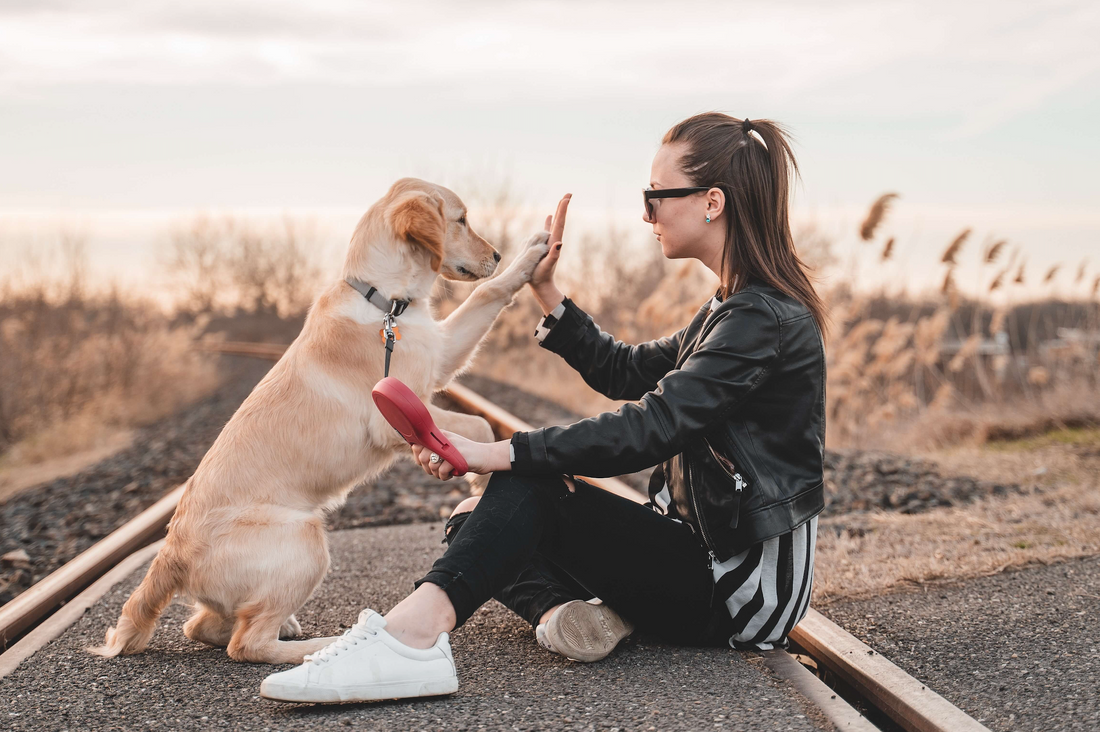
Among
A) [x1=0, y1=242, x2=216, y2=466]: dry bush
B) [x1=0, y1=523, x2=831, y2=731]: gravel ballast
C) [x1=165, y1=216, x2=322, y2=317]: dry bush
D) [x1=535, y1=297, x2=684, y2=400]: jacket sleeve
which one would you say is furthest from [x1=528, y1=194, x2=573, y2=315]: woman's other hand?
[x1=165, y1=216, x2=322, y2=317]: dry bush

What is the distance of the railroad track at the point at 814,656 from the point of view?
2.35 metres

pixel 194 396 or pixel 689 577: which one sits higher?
pixel 689 577

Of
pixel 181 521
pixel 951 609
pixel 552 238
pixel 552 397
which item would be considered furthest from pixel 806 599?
pixel 552 397

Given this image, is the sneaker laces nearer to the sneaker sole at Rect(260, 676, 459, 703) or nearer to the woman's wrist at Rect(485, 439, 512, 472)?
the sneaker sole at Rect(260, 676, 459, 703)

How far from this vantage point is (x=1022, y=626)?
303cm

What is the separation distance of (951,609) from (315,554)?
236cm

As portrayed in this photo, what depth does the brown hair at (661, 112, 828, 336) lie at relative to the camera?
9.16 feet

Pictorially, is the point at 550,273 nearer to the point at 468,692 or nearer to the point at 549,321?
the point at 549,321

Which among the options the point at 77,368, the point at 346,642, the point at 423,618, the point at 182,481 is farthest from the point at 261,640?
the point at 77,368

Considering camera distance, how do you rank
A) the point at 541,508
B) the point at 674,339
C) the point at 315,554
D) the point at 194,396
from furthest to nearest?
1. the point at 194,396
2. the point at 674,339
3. the point at 315,554
4. the point at 541,508

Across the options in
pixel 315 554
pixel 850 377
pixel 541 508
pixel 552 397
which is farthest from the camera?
pixel 552 397

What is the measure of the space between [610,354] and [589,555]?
101 centimetres

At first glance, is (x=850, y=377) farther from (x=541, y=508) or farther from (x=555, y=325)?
(x=541, y=508)

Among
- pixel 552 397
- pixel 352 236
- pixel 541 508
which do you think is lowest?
pixel 552 397
